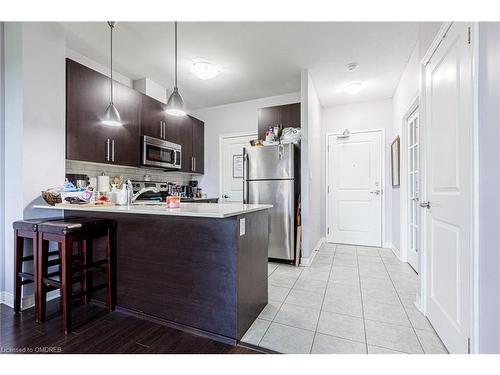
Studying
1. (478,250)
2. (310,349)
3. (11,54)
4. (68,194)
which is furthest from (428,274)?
(11,54)

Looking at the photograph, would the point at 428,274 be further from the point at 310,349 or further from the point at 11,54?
the point at 11,54

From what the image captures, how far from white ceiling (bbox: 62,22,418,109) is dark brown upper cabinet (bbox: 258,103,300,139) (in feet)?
1.14

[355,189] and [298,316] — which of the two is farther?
[355,189]

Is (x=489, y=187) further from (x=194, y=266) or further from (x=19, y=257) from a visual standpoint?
(x=19, y=257)

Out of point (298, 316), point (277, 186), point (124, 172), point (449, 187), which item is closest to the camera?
point (449, 187)

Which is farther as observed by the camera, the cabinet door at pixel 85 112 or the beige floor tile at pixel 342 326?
the cabinet door at pixel 85 112

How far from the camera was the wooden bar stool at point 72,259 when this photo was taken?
5.40 ft

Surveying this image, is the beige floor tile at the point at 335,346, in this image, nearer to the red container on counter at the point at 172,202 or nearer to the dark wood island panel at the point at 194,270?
the dark wood island panel at the point at 194,270

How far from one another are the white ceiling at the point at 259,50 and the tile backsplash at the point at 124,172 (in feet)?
4.31

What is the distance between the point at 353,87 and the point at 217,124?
A: 249 centimetres

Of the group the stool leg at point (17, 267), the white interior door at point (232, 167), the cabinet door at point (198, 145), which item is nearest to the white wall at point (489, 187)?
the stool leg at point (17, 267)

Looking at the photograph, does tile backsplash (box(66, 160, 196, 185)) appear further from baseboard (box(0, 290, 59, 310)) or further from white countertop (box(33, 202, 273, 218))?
baseboard (box(0, 290, 59, 310))

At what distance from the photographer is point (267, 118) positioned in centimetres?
393

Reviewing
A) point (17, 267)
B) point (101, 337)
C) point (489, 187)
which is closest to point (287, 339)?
point (101, 337)
